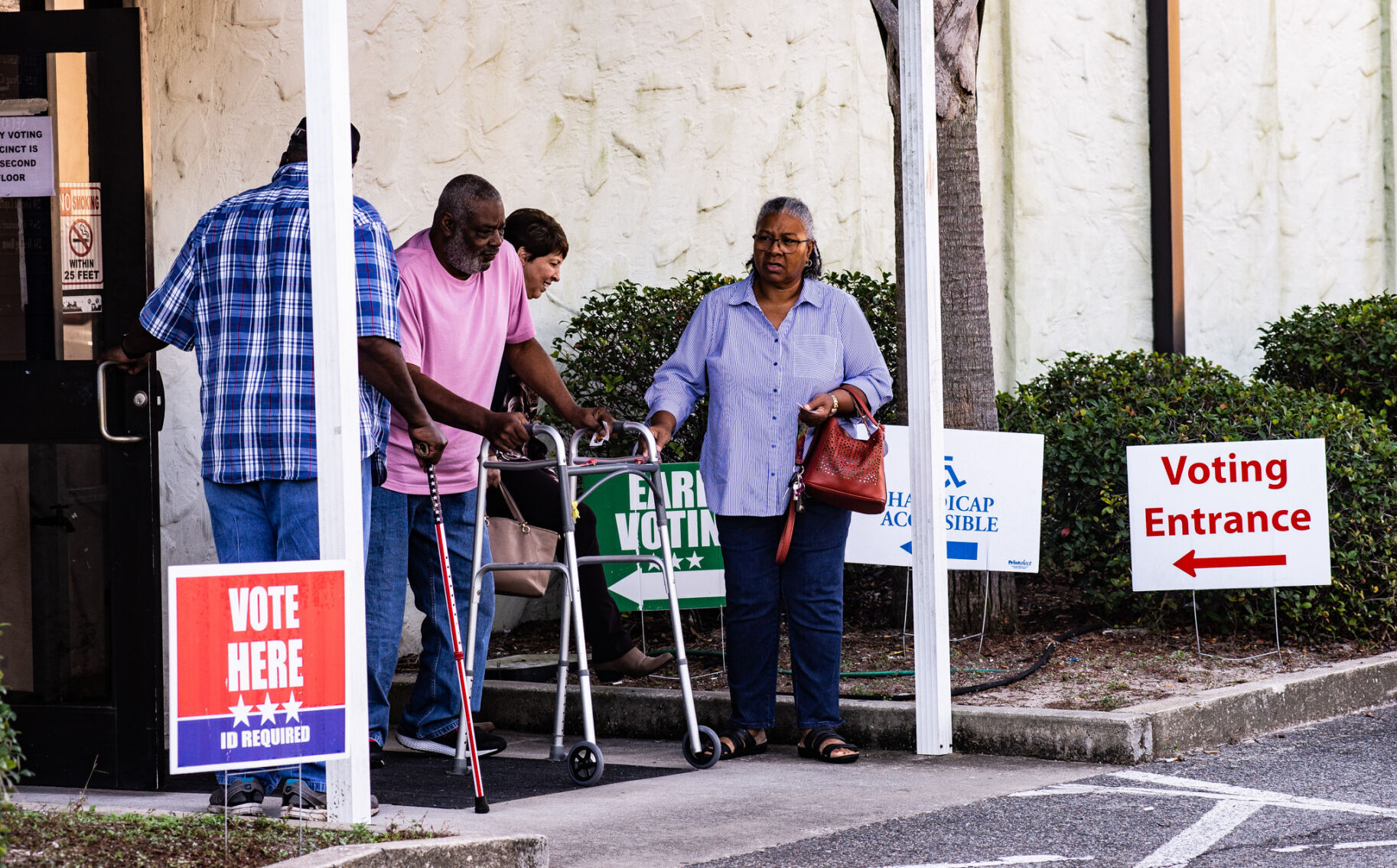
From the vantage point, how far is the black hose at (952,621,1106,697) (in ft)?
23.1

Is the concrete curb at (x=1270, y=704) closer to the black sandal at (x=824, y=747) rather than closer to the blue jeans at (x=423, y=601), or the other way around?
the black sandal at (x=824, y=747)

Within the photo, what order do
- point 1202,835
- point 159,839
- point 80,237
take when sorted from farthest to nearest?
point 80,237 < point 1202,835 < point 159,839

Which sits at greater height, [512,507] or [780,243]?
[780,243]

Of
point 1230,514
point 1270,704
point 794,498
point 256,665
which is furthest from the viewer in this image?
point 1230,514

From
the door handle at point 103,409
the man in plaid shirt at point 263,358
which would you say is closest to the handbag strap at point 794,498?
the man in plaid shirt at point 263,358

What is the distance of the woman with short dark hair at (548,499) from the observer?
7.05m

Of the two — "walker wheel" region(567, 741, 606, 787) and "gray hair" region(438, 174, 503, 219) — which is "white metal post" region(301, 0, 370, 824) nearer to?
"walker wheel" region(567, 741, 606, 787)

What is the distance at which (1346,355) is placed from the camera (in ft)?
36.2

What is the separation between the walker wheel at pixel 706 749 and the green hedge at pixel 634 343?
7.70 ft

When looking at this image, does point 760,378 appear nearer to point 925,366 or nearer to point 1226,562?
→ point 925,366

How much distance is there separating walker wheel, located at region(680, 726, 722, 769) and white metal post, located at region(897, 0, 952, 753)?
2.55 ft

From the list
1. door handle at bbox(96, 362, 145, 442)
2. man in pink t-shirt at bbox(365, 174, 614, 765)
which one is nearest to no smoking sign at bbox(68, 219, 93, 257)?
door handle at bbox(96, 362, 145, 442)

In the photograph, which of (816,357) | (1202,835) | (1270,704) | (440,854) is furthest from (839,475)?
(440,854)

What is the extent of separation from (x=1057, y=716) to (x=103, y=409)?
11.3ft
